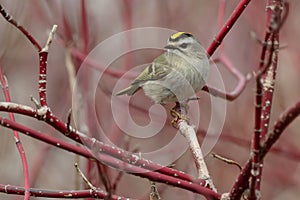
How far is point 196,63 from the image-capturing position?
7.82ft

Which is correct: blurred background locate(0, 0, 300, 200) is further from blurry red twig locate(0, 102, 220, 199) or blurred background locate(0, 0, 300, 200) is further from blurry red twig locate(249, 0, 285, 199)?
blurry red twig locate(249, 0, 285, 199)

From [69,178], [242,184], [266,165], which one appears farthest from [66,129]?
[69,178]

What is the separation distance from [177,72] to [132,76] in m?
0.44

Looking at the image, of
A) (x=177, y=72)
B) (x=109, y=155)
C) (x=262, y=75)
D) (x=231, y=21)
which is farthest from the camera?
(x=177, y=72)

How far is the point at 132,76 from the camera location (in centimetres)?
290

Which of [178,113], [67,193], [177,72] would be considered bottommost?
[67,193]

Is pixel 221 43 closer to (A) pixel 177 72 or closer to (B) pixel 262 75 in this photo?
(A) pixel 177 72

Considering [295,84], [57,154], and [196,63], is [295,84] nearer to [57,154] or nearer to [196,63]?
[196,63]

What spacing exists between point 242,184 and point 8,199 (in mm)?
4292

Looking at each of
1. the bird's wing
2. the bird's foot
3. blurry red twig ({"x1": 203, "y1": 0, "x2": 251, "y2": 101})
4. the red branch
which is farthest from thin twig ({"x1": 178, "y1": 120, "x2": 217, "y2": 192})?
the bird's wing

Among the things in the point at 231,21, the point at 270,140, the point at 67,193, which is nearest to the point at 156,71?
the point at 231,21

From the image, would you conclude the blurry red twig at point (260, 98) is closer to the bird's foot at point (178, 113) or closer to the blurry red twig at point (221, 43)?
the blurry red twig at point (221, 43)

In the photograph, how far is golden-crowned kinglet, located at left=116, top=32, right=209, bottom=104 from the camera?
231 centimetres

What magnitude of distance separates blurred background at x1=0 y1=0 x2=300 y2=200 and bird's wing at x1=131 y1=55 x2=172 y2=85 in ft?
0.46
